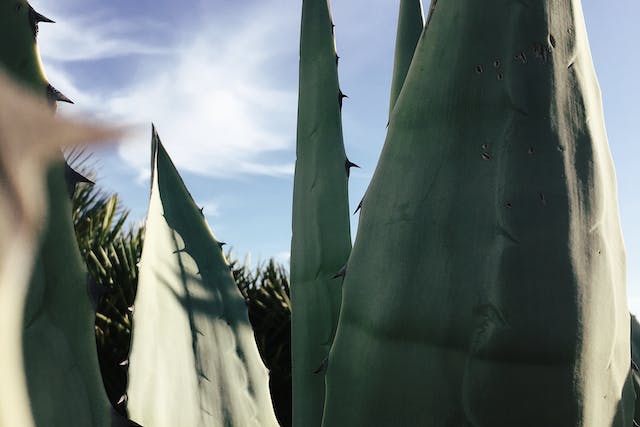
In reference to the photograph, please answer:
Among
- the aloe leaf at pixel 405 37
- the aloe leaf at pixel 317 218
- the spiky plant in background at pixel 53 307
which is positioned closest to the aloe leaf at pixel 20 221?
the spiky plant in background at pixel 53 307

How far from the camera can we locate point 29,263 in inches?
16.9

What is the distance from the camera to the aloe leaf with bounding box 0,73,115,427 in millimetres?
411

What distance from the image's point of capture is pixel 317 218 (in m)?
0.94

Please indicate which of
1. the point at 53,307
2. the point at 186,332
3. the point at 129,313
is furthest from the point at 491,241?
the point at 129,313

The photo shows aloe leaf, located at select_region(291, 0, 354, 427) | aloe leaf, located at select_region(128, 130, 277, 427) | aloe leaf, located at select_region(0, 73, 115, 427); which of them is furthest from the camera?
aloe leaf, located at select_region(291, 0, 354, 427)

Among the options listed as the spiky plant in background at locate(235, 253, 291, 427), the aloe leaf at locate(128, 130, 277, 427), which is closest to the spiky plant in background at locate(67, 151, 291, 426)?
the spiky plant in background at locate(235, 253, 291, 427)

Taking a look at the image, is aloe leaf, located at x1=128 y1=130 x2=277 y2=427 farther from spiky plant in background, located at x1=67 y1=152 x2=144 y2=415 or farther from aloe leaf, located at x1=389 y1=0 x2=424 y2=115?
spiky plant in background, located at x1=67 y1=152 x2=144 y2=415

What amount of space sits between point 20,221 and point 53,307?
0.24ft

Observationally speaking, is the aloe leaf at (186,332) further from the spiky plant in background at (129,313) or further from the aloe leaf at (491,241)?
the spiky plant in background at (129,313)

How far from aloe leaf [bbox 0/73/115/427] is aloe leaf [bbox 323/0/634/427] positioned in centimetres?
26

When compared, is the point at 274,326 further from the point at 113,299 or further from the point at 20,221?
the point at 20,221

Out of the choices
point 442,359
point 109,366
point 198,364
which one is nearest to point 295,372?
point 198,364

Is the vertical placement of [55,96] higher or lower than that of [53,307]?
higher

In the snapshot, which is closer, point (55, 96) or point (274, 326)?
point (55, 96)
